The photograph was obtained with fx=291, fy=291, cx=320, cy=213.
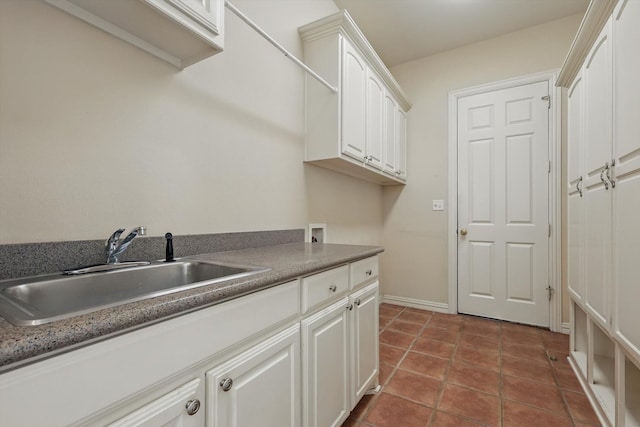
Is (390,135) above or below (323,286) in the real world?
above

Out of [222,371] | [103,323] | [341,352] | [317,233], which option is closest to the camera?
[103,323]

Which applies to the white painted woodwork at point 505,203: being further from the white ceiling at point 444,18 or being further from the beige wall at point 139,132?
the beige wall at point 139,132

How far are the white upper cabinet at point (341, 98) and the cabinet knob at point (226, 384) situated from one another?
57.2 inches

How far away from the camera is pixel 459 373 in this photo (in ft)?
6.20

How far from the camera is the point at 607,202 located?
1.36 meters

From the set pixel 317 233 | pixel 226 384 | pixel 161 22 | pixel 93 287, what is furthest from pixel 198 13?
pixel 317 233

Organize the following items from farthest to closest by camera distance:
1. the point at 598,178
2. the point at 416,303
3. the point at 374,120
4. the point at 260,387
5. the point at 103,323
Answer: the point at 416,303 < the point at 374,120 < the point at 598,178 < the point at 260,387 < the point at 103,323

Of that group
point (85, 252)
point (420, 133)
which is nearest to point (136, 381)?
point (85, 252)

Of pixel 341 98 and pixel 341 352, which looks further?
pixel 341 98

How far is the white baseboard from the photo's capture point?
3125mm

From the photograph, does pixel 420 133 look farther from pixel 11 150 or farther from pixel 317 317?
pixel 11 150

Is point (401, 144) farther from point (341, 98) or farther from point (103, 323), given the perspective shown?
point (103, 323)

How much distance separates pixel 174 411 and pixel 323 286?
2.17ft

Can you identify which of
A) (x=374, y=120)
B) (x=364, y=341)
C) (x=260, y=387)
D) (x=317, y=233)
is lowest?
(x=364, y=341)
